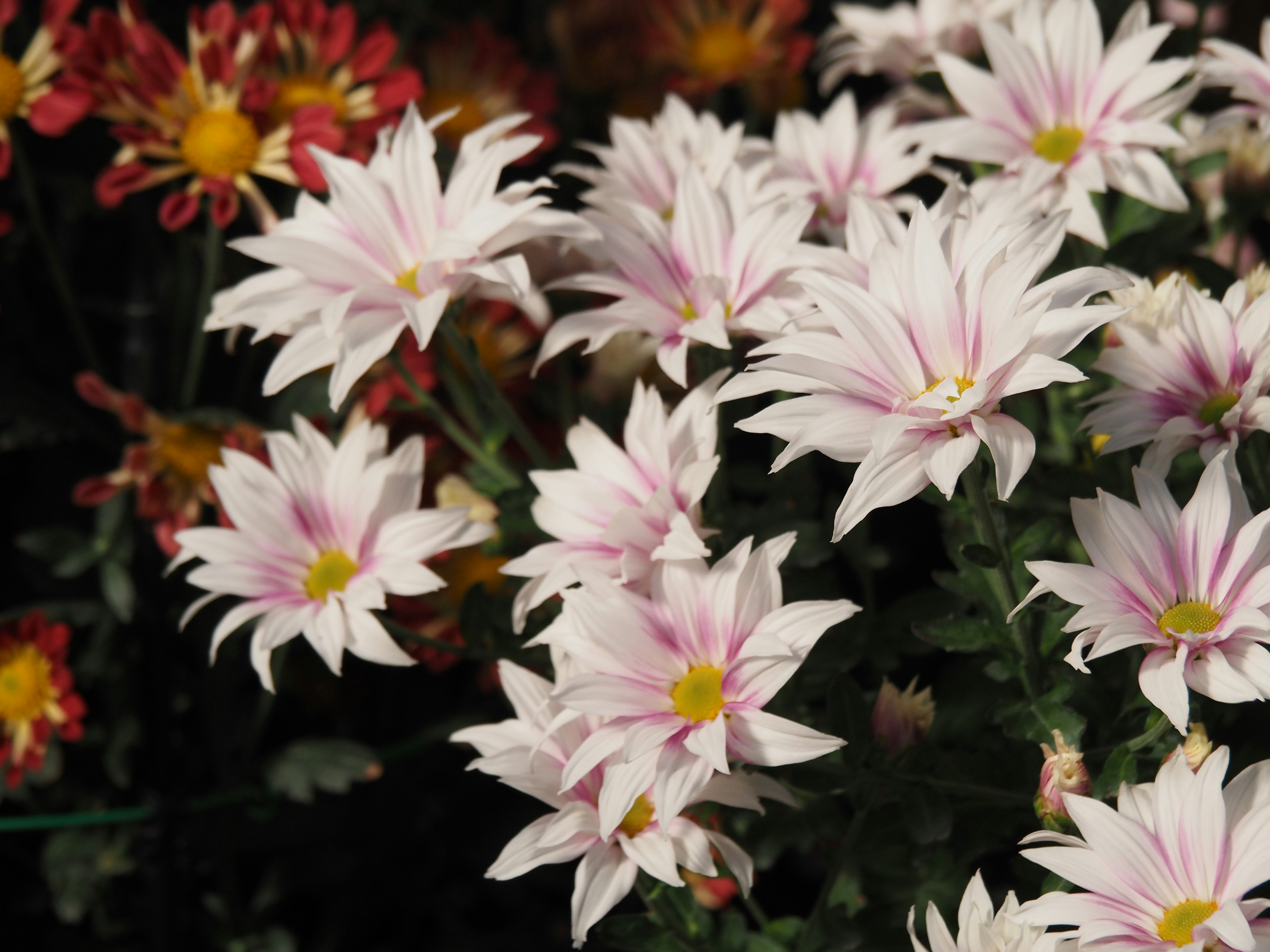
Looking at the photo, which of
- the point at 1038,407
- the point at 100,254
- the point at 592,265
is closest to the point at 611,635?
the point at 592,265

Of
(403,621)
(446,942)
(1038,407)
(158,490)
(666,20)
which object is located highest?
(666,20)

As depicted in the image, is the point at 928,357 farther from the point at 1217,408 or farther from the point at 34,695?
the point at 34,695

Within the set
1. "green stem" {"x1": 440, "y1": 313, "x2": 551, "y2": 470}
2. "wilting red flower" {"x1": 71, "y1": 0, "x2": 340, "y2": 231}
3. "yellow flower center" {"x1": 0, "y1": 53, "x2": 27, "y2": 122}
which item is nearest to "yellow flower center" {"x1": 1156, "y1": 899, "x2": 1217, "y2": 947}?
"green stem" {"x1": 440, "y1": 313, "x2": 551, "y2": 470}

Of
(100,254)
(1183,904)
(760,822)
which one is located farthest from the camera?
(100,254)

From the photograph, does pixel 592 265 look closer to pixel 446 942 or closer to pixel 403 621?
pixel 403 621

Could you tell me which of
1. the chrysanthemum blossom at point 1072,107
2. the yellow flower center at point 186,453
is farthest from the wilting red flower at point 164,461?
the chrysanthemum blossom at point 1072,107
